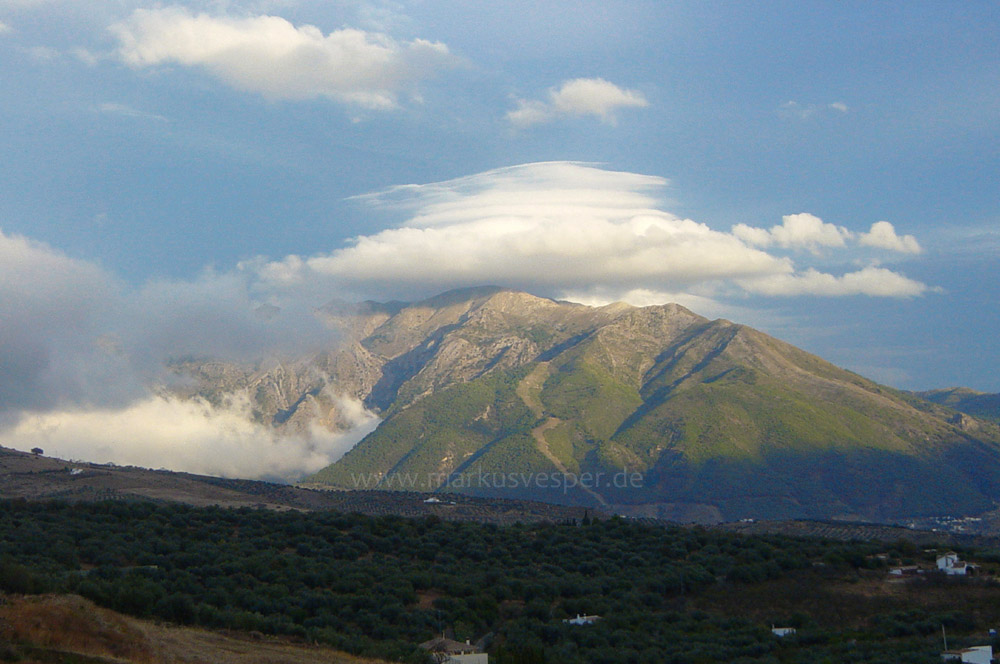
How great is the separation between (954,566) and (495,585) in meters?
27.5

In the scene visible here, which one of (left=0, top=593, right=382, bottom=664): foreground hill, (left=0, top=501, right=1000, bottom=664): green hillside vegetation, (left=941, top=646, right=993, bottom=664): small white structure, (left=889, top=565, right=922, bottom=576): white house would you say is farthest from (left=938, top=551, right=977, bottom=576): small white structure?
(left=0, top=593, right=382, bottom=664): foreground hill

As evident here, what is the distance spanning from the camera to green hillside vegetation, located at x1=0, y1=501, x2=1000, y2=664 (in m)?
37.5

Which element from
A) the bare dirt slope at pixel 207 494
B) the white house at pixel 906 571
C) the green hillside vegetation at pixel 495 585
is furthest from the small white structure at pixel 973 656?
the bare dirt slope at pixel 207 494

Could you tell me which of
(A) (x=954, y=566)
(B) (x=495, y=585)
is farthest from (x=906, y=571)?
(B) (x=495, y=585)

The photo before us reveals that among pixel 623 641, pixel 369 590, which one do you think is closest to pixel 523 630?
pixel 623 641

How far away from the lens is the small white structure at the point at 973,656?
3547 cm

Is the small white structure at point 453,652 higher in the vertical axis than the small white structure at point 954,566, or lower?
lower

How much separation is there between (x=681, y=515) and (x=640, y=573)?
454 feet

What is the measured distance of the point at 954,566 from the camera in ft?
188

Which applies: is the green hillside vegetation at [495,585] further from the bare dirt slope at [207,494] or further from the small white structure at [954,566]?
the bare dirt slope at [207,494]

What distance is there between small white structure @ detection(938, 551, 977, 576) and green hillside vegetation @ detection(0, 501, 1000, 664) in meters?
2.43

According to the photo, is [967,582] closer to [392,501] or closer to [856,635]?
[856,635]

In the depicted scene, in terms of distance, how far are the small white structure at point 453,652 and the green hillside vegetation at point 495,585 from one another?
77cm

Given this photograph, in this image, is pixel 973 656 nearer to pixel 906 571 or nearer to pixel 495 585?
pixel 495 585
